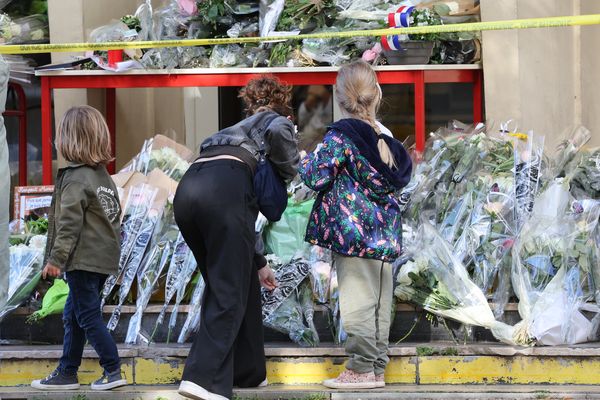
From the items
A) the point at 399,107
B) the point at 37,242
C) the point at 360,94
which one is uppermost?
the point at 399,107

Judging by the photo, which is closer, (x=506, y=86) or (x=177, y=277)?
(x=177, y=277)

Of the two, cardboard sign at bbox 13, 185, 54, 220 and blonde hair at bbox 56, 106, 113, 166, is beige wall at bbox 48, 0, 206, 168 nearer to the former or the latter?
cardboard sign at bbox 13, 185, 54, 220

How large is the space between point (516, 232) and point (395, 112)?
4.05 m

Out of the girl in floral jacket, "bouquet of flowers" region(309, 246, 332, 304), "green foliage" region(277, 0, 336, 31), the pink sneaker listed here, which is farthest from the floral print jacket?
"green foliage" region(277, 0, 336, 31)

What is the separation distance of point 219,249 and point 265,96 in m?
0.86

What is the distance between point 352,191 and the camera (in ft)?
18.6

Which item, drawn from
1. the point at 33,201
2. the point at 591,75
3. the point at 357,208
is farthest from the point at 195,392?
the point at 591,75

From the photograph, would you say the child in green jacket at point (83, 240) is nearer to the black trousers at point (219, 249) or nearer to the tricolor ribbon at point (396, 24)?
the black trousers at point (219, 249)

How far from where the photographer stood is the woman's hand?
581 cm

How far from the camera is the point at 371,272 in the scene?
5.69 meters

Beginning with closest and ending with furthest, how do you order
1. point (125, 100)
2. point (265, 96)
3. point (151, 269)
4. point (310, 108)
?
point (265, 96)
point (151, 269)
point (125, 100)
point (310, 108)

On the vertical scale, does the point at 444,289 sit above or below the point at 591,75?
below

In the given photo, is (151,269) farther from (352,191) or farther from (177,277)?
(352,191)

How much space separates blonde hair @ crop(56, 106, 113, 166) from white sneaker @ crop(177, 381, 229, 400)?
Answer: 129cm
